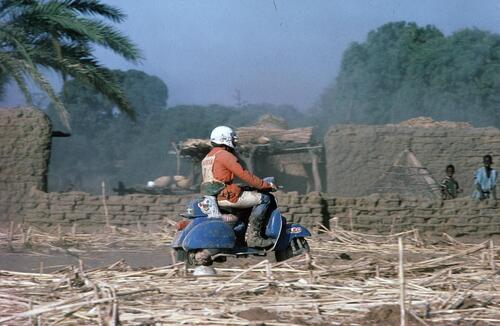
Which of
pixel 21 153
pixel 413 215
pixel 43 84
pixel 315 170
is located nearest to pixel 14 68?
pixel 43 84

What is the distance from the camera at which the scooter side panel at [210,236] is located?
24.9 feet

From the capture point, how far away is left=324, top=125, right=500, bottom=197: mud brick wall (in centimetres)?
1534

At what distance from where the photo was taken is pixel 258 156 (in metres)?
20.0

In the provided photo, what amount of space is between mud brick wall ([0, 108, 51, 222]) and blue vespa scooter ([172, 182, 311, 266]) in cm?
646

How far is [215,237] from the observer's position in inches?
301

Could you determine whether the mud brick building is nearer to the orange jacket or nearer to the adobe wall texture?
the adobe wall texture

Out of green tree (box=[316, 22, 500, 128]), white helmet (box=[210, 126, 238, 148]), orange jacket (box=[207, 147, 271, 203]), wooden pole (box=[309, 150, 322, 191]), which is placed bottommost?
orange jacket (box=[207, 147, 271, 203])

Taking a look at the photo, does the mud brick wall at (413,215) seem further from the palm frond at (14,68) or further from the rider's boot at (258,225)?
the palm frond at (14,68)

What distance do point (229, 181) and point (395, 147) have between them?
805cm

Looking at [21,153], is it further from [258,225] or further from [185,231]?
[258,225]

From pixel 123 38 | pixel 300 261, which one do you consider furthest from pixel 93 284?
pixel 123 38

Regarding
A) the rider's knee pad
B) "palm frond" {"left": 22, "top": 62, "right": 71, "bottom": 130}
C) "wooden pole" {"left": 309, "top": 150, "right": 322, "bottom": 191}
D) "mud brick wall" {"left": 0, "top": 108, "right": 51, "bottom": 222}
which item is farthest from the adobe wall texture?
"wooden pole" {"left": 309, "top": 150, "right": 322, "bottom": 191}

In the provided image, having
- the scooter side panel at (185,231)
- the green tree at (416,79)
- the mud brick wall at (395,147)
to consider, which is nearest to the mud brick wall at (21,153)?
the mud brick wall at (395,147)

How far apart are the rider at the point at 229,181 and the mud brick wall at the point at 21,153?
271 inches
